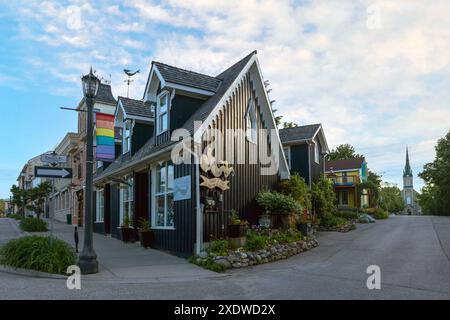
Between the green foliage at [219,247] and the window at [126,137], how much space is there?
8.50 m

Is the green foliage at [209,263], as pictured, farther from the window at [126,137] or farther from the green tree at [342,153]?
the green tree at [342,153]

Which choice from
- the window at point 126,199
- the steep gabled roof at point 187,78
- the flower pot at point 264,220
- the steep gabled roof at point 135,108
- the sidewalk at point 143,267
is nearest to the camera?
the sidewalk at point 143,267

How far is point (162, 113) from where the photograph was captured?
1539cm

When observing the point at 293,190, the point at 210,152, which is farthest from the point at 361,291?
the point at 293,190

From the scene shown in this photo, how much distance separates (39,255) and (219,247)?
4608mm

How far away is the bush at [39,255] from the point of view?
31.6ft

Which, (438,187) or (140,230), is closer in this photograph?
(140,230)

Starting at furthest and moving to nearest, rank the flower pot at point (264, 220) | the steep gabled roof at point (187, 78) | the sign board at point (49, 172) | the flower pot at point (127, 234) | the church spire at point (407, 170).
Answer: the church spire at point (407, 170) → the flower pot at point (127, 234) → the steep gabled roof at point (187, 78) → the flower pot at point (264, 220) → the sign board at point (49, 172)

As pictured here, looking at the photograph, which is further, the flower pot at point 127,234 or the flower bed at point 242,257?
the flower pot at point 127,234

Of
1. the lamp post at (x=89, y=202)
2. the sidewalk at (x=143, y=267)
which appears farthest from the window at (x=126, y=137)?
the lamp post at (x=89, y=202)

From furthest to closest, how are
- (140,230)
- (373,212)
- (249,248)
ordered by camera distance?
(373,212) → (140,230) → (249,248)
